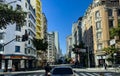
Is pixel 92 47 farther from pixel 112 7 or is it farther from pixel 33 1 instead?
pixel 33 1

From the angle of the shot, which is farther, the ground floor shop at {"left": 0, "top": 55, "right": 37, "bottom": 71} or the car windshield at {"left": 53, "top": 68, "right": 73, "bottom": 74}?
the ground floor shop at {"left": 0, "top": 55, "right": 37, "bottom": 71}

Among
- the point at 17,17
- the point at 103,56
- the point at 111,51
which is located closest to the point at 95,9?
the point at 103,56

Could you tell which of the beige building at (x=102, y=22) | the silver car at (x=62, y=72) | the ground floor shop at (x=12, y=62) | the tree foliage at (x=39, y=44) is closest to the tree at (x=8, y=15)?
the silver car at (x=62, y=72)

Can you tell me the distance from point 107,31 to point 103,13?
510cm

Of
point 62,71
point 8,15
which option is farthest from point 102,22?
point 62,71

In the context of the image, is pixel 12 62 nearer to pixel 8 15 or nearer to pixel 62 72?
pixel 8 15

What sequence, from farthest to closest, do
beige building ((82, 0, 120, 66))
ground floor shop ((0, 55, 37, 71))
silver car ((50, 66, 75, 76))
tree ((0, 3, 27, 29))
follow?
beige building ((82, 0, 120, 66)) < ground floor shop ((0, 55, 37, 71)) < tree ((0, 3, 27, 29)) < silver car ((50, 66, 75, 76))

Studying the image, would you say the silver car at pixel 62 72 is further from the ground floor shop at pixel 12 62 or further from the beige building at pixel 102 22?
the beige building at pixel 102 22

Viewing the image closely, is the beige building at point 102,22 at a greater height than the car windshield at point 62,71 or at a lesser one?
greater

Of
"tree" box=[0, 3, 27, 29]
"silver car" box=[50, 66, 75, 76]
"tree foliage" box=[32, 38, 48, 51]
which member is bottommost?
"silver car" box=[50, 66, 75, 76]

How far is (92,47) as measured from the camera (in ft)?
266

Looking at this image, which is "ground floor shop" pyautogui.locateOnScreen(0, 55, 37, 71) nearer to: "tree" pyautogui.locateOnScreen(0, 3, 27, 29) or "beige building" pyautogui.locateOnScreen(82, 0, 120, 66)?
"beige building" pyautogui.locateOnScreen(82, 0, 120, 66)

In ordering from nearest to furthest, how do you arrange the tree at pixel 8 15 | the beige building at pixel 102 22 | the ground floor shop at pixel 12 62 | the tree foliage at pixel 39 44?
the tree at pixel 8 15, the ground floor shop at pixel 12 62, the beige building at pixel 102 22, the tree foliage at pixel 39 44

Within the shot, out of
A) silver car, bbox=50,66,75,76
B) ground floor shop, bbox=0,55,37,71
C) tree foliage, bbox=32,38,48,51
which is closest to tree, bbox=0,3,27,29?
silver car, bbox=50,66,75,76
